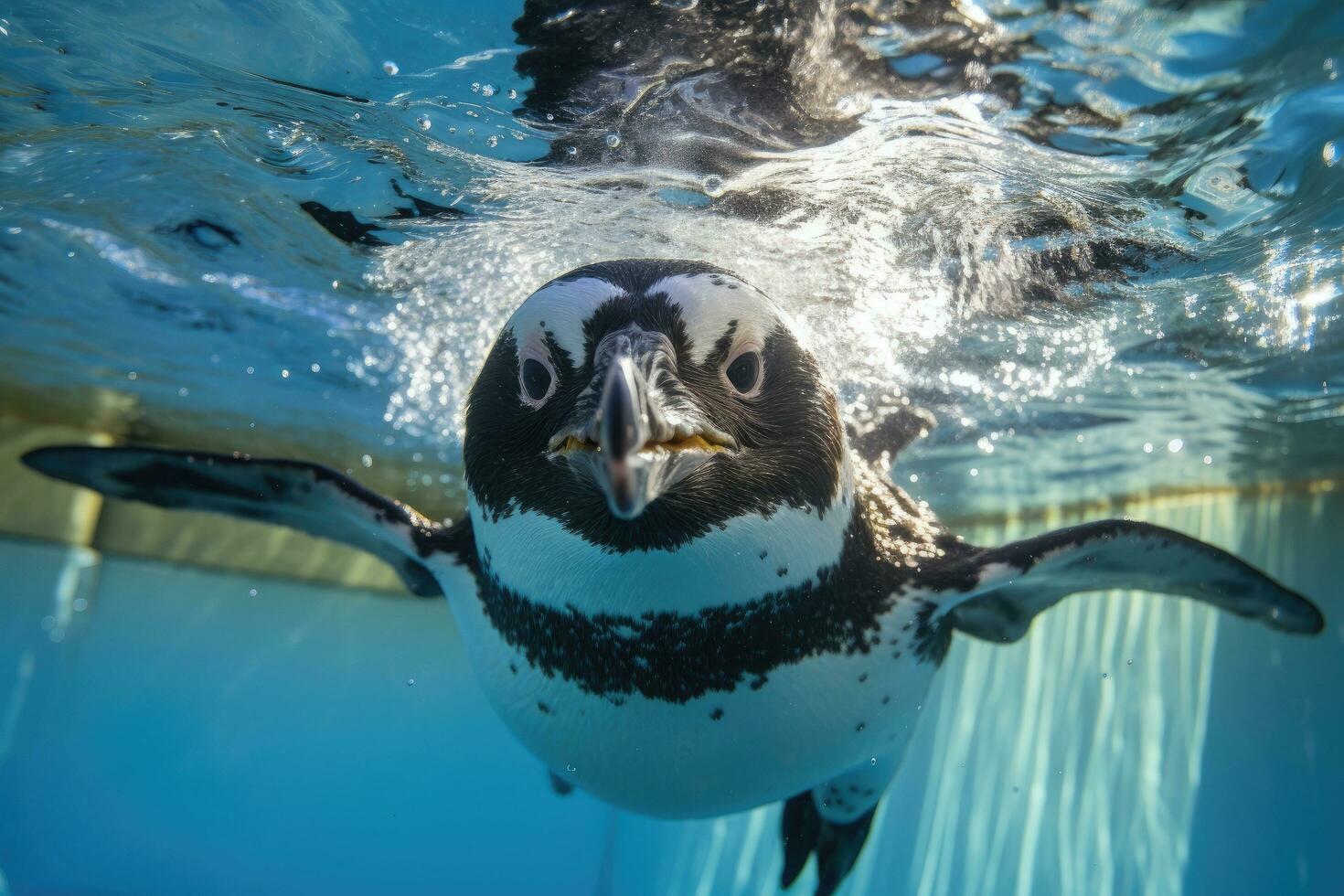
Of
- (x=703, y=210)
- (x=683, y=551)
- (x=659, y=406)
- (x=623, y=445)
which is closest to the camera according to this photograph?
(x=623, y=445)

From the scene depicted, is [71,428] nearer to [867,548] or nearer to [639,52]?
[639,52]

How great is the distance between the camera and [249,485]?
138 inches

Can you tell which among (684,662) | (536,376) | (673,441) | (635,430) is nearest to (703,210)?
(536,376)

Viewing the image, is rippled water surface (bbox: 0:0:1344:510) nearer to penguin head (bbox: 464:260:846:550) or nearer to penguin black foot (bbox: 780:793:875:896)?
penguin head (bbox: 464:260:846:550)

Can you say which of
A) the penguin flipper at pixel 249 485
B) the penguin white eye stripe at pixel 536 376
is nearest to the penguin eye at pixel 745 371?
the penguin white eye stripe at pixel 536 376

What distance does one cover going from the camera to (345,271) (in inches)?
244

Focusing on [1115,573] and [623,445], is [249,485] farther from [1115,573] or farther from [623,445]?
[1115,573]

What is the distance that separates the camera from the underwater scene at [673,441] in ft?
8.06

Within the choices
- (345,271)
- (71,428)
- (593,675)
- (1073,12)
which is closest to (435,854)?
(71,428)

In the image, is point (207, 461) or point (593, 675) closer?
point (593, 675)

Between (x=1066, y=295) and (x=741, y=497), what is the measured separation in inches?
190

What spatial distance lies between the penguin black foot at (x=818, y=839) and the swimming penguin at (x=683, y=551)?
93 centimetres

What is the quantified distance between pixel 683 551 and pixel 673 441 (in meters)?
0.38

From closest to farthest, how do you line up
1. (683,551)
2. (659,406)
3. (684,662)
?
1. (659,406)
2. (683,551)
3. (684,662)
